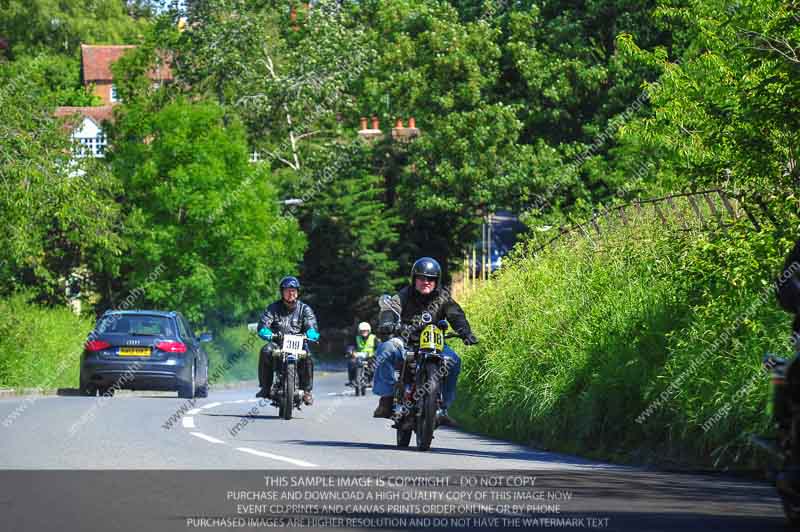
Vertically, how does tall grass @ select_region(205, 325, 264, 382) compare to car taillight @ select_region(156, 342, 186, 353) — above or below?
below

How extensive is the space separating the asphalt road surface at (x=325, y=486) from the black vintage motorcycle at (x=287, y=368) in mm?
2888

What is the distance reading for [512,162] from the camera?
55.9 metres

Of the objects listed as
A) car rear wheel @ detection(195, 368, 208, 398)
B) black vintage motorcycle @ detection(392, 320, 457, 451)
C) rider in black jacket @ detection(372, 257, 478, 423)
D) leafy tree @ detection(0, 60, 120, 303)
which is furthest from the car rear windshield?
black vintage motorcycle @ detection(392, 320, 457, 451)

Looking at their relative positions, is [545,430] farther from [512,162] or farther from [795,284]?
[512,162]

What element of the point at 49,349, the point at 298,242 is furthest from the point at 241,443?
the point at 298,242

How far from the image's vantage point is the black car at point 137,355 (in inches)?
1129

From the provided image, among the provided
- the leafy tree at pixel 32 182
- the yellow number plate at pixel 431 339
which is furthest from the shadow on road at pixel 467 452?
the leafy tree at pixel 32 182

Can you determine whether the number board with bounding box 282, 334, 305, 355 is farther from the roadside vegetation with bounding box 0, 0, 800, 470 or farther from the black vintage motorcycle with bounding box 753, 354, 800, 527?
the black vintage motorcycle with bounding box 753, 354, 800, 527

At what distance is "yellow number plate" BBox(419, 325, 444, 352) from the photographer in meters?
15.8

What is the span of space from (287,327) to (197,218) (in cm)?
3467

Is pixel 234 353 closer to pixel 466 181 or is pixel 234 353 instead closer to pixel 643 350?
pixel 466 181

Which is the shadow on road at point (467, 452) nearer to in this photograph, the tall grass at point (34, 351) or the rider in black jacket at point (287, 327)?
the rider in black jacket at point (287, 327)

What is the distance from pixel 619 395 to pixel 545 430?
63.5 inches

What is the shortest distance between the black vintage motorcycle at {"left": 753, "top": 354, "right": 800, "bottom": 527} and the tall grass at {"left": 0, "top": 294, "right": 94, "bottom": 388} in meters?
27.4
